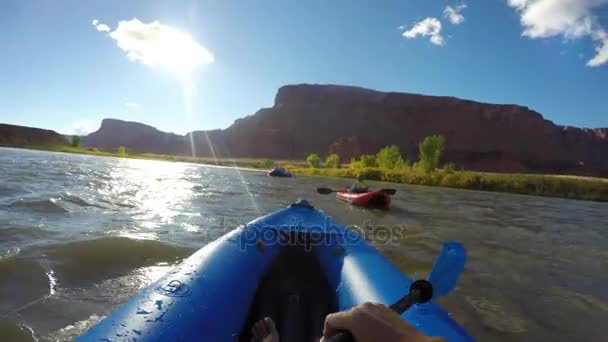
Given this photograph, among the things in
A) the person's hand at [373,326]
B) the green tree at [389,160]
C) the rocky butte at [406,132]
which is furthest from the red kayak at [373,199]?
the rocky butte at [406,132]

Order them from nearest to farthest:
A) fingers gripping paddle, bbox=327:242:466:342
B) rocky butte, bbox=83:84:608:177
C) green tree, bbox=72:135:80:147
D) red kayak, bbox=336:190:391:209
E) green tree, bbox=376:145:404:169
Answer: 1. fingers gripping paddle, bbox=327:242:466:342
2. red kayak, bbox=336:190:391:209
3. green tree, bbox=376:145:404:169
4. rocky butte, bbox=83:84:608:177
5. green tree, bbox=72:135:80:147

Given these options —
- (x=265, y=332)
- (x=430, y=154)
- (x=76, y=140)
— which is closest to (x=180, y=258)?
(x=265, y=332)

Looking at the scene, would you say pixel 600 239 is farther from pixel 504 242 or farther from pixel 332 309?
pixel 332 309

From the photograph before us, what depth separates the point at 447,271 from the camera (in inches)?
64.2

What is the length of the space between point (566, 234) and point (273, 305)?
958 centimetres

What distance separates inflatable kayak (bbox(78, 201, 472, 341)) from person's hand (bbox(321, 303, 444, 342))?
91 cm

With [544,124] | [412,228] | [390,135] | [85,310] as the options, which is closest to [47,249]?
[85,310]

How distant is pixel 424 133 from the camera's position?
9144cm

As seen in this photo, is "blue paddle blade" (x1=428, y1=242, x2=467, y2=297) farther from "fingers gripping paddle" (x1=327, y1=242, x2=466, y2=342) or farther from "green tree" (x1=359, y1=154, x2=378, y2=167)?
"green tree" (x1=359, y1=154, x2=378, y2=167)

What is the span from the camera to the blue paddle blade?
161 centimetres

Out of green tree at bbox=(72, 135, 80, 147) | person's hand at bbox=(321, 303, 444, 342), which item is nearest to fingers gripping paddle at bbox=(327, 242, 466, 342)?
person's hand at bbox=(321, 303, 444, 342)

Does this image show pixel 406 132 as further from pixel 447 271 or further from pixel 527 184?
pixel 447 271

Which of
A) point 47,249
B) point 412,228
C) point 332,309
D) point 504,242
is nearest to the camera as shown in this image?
point 332,309

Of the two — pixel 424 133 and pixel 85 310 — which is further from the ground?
pixel 424 133
